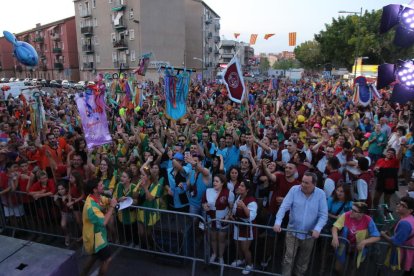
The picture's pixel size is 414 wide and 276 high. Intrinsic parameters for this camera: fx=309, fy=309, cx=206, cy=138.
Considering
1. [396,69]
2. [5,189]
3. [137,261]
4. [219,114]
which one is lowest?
[137,261]

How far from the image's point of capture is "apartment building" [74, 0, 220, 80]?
4206cm

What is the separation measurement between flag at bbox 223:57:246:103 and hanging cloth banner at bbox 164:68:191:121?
2.14 metres

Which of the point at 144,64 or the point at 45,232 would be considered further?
the point at 144,64

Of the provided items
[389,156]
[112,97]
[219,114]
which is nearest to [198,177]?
[389,156]

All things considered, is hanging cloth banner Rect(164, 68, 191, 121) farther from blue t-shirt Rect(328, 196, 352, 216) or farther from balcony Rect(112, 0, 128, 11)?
balcony Rect(112, 0, 128, 11)

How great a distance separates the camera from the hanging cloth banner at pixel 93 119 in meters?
6.36

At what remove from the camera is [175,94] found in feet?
29.1

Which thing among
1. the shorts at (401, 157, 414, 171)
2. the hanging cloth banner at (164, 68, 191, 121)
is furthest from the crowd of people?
the hanging cloth banner at (164, 68, 191, 121)

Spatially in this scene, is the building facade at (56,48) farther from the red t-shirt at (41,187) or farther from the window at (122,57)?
the red t-shirt at (41,187)

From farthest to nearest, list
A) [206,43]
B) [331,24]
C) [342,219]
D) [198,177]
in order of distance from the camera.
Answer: [206,43], [331,24], [198,177], [342,219]

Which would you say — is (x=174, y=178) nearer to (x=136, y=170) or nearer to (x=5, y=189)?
(x=136, y=170)

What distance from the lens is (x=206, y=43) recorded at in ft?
212

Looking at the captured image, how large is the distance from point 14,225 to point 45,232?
26.1 inches

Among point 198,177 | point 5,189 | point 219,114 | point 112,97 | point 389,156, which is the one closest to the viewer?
point 198,177
